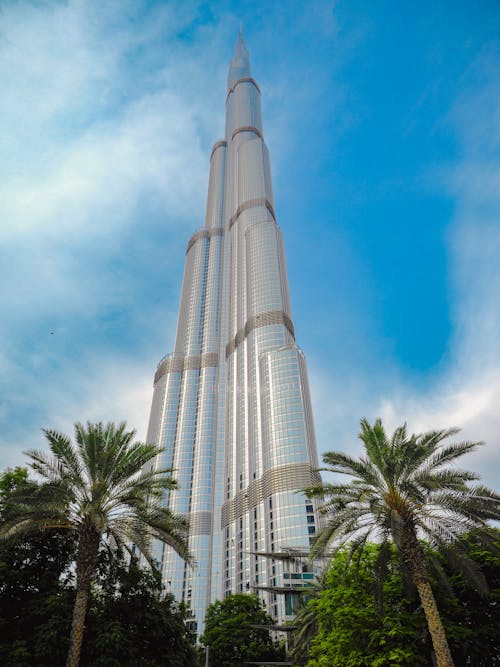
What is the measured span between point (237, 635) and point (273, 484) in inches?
2094

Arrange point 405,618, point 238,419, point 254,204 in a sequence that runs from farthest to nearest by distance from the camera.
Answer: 1. point 254,204
2. point 238,419
3. point 405,618

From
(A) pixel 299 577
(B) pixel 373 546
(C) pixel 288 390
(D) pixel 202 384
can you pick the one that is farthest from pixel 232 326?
(B) pixel 373 546

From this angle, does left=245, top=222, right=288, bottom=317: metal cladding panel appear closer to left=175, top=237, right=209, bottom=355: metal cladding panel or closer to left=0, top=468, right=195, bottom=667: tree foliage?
left=175, top=237, right=209, bottom=355: metal cladding panel

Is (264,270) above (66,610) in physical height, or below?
above

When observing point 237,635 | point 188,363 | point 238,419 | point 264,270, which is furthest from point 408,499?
point 188,363

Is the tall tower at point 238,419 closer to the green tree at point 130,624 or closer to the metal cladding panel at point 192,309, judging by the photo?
the metal cladding panel at point 192,309

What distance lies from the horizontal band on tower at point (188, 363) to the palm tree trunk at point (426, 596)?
14587 centimetres

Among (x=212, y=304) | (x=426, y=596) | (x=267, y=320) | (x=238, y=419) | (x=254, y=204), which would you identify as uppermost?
(x=254, y=204)

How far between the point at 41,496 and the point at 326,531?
46.3ft

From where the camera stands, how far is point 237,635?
5347cm

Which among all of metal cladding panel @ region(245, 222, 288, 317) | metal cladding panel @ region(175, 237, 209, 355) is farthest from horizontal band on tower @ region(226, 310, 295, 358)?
metal cladding panel @ region(175, 237, 209, 355)

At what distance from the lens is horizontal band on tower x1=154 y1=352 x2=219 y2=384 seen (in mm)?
166875

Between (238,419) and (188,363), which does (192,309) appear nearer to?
(188,363)

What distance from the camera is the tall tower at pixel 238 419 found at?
10550 cm
